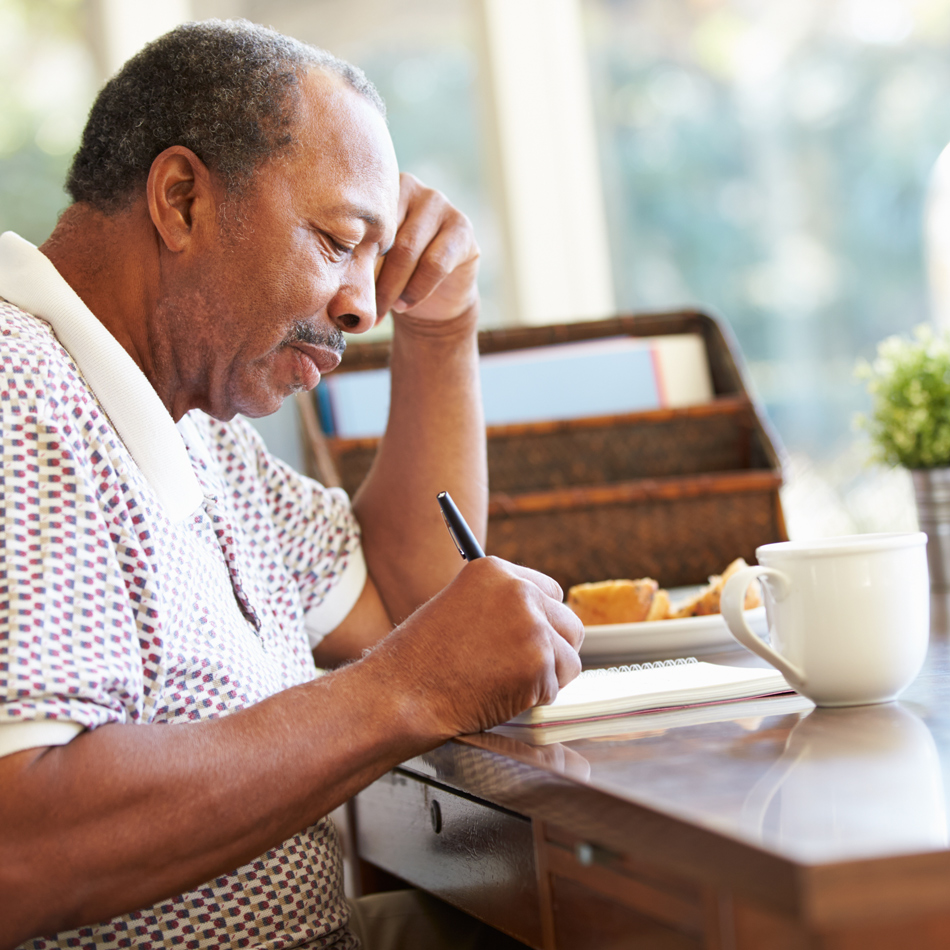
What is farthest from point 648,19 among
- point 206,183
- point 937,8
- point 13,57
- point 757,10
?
point 206,183

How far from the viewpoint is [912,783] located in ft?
1.84

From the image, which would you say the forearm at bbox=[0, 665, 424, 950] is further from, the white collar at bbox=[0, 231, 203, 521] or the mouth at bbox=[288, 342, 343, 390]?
the mouth at bbox=[288, 342, 343, 390]

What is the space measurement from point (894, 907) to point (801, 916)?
4 centimetres

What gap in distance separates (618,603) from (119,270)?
569 mm

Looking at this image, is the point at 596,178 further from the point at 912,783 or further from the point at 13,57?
the point at 912,783

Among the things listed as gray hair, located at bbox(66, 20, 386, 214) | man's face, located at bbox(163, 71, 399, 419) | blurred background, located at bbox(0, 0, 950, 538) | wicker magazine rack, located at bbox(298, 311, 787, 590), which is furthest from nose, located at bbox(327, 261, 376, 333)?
blurred background, located at bbox(0, 0, 950, 538)

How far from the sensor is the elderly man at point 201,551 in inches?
26.2

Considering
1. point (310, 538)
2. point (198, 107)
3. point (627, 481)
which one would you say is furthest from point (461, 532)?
point (627, 481)

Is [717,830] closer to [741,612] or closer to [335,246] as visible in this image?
[741,612]

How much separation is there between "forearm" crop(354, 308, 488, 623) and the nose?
269 mm

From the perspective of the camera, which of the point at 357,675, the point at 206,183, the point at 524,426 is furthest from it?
the point at 524,426

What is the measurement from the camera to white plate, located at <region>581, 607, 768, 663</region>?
1.05 m

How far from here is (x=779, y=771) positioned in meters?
0.61

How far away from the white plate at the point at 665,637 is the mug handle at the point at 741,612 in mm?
254
